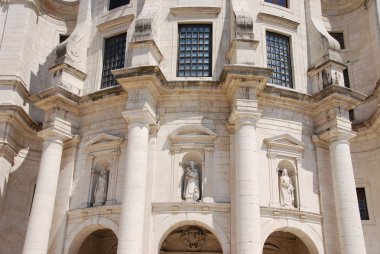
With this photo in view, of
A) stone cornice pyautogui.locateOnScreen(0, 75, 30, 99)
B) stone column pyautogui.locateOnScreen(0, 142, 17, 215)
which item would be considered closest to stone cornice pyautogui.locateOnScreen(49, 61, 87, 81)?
stone cornice pyautogui.locateOnScreen(0, 75, 30, 99)

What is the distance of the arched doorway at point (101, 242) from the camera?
73.9 feet

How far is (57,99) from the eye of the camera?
21516 millimetres

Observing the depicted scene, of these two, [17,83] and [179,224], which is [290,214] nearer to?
[179,224]

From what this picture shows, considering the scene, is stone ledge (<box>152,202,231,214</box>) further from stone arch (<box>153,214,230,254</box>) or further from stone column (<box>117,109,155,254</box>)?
stone column (<box>117,109,155,254</box>)

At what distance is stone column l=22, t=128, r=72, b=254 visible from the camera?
63.6ft

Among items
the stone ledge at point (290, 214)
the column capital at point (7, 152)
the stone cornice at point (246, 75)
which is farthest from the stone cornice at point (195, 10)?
the column capital at point (7, 152)

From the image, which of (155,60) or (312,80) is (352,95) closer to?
(312,80)

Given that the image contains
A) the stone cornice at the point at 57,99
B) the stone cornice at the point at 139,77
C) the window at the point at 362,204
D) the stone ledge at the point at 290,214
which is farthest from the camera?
the window at the point at 362,204

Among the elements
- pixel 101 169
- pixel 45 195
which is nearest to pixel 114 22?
pixel 101 169

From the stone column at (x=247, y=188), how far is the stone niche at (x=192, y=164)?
56.6 inches

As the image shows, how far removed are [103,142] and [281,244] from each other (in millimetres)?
9458

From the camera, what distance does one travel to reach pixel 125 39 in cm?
2348

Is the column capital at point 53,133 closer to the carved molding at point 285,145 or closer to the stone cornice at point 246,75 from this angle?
the stone cornice at point 246,75

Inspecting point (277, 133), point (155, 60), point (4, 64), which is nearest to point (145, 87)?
point (155, 60)
